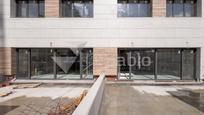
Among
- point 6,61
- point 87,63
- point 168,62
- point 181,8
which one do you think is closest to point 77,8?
point 87,63

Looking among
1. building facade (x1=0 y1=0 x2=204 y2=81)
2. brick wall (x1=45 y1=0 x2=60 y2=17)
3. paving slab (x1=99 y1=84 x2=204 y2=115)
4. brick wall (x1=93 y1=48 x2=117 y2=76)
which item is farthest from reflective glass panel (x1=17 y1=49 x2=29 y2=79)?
paving slab (x1=99 y1=84 x2=204 y2=115)

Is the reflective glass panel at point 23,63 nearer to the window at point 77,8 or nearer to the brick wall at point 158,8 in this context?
the window at point 77,8

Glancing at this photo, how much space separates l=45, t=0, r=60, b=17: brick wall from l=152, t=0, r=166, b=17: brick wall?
325 inches

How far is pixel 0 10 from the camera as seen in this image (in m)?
22.9

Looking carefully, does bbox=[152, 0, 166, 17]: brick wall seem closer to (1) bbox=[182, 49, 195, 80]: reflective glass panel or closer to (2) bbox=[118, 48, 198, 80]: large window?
(2) bbox=[118, 48, 198, 80]: large window

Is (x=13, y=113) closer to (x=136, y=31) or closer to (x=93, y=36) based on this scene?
(x=93, y=36)

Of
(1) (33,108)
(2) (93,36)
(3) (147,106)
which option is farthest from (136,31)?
(1) (33,108)

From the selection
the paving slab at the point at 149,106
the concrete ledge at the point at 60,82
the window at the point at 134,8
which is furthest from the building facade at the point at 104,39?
the paving slab at the point at 149,106

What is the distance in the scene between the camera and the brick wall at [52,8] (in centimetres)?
2291

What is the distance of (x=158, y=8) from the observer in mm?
22781

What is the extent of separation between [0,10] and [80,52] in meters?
7.69

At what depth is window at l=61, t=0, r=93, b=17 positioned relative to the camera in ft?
76.9

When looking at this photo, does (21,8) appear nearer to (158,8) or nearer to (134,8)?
(134,8)

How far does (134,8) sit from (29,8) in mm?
9278
